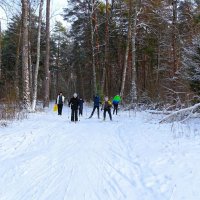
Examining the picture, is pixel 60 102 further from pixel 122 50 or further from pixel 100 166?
pixel 122 50

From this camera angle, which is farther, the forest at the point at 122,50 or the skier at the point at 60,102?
the skier at the point at 60,102

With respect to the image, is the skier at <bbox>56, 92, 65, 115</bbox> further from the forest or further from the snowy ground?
the snowy ground

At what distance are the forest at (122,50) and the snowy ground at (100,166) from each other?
4.19 m

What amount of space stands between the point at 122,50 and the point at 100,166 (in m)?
32.0

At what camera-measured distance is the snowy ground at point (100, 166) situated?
5613mm

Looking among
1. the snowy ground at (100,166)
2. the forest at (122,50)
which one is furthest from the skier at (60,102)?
the snowy ground at (100,166)

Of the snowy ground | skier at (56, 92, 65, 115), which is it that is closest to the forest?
skier at (56, 92, 65, 115)

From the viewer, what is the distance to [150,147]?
9.20 metres

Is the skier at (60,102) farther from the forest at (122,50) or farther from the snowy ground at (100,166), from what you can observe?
the snowy ground at (100,166)

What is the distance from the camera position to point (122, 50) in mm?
38125

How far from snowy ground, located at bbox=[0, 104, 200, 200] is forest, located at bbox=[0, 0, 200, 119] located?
4189mm

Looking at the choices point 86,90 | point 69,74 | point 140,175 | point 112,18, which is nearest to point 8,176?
point 140,175

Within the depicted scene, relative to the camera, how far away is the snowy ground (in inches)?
221

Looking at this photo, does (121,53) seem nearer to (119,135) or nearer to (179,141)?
→ (119,135)
